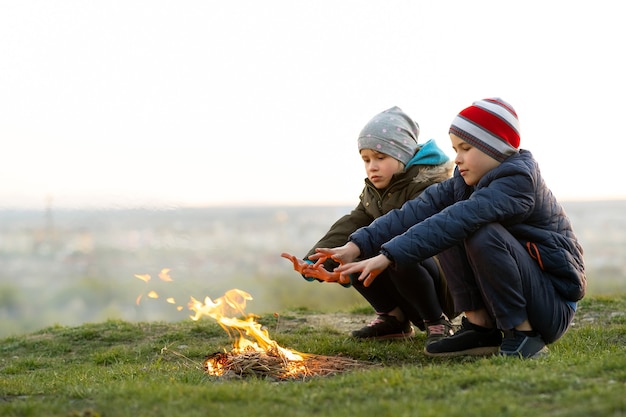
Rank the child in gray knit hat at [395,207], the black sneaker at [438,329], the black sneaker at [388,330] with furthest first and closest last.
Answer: the black sneaker at [388,330] → the child in gray knit hat at [395,207] → the black sneaker at [438,329]

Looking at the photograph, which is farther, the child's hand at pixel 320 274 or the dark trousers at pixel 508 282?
the child's hand at pixel 320 274

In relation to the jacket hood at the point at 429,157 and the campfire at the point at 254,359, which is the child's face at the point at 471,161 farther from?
the campfire at the point at 254,359

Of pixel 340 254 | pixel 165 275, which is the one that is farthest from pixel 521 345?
pixel 165 275

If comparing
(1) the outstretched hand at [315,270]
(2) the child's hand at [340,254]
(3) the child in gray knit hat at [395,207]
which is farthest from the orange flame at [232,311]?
(2) the child's hand at [340,254]

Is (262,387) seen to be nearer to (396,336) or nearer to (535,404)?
(535,404)

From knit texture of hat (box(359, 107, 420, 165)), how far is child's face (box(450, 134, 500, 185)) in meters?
1.08

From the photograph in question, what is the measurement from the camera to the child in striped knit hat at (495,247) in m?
5.31

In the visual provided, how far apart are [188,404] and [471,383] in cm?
155

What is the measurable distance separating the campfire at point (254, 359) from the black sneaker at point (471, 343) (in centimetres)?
58

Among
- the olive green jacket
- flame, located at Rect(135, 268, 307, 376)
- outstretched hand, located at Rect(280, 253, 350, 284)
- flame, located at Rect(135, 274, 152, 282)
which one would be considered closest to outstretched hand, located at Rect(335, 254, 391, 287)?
outstretched hand, located at Rect(280, 253, 350, 284)

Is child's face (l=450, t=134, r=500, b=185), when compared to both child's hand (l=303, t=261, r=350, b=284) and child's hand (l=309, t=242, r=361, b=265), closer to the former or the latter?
child's hand (l=309, t=242, r=361, b=265)

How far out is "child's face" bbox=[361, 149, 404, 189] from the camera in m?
6.77

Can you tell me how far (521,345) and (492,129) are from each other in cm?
144

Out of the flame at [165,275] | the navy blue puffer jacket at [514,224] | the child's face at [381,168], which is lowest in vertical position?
the flame at [165,275]
